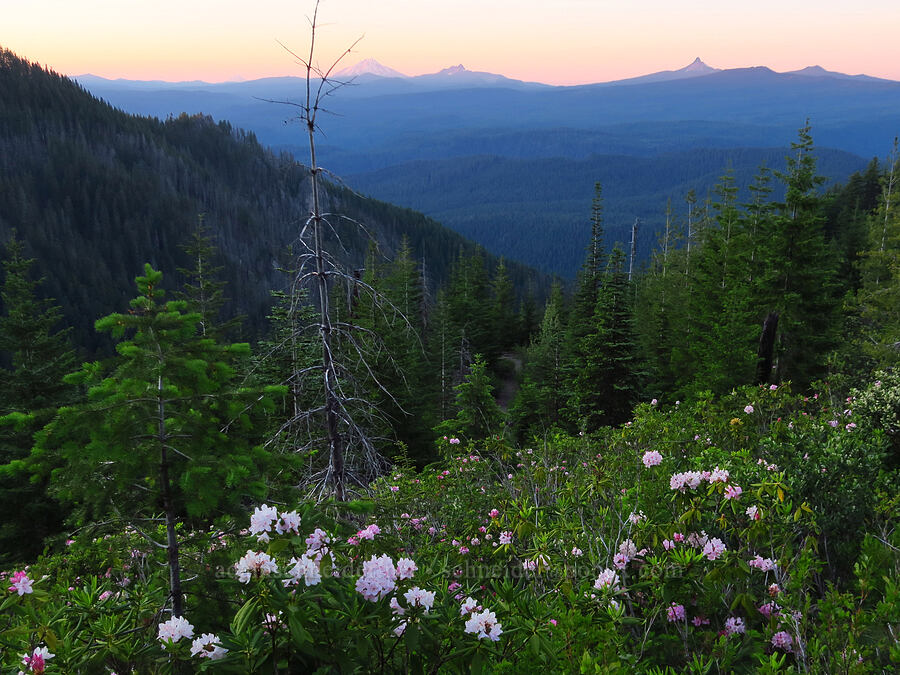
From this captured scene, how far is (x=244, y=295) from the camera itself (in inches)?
3930

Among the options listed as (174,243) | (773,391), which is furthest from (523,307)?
(174,243)

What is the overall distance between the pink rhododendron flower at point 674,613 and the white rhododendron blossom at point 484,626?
5.28ft

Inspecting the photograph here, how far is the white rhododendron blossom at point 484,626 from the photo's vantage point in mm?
2303

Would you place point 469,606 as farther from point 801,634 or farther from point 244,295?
point 244,295

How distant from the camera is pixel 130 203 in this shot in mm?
102125

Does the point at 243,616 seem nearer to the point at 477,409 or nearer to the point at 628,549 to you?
the point at 628,549

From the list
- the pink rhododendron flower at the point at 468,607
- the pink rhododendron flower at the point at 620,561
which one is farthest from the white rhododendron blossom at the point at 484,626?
the pink rhododendron flower at the point at 620,561

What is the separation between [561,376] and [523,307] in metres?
25.9

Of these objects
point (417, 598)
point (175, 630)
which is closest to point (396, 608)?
point (417, 598)

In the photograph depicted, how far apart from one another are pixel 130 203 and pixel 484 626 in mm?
120231

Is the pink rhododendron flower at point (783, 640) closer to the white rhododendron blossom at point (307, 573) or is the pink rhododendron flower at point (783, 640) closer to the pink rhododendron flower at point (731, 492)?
the pink rhododendron flower at point (731, 492)

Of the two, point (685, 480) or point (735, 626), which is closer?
point (735, 626)

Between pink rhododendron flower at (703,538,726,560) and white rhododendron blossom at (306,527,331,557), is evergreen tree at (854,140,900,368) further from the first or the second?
white rhododendron blossom at (306,527,331,557)

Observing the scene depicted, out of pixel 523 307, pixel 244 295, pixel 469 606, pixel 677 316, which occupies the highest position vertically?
pixel 469 606
